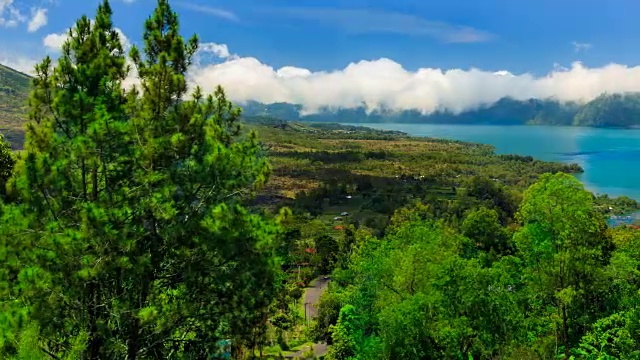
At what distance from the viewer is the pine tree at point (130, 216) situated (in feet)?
23.4

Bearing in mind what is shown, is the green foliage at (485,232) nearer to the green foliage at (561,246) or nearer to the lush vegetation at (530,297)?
the lush vegetation at (530,297)

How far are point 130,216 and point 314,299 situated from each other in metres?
43.4

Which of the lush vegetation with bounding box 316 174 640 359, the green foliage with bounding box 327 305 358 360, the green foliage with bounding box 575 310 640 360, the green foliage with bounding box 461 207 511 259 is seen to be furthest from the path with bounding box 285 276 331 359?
the green foliage with bounding box 575 310 640 360

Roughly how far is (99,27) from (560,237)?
1360 cm

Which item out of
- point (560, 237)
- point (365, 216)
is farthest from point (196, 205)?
point (365, 216)

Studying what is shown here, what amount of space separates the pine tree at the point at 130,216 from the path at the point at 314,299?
2550 centimetres

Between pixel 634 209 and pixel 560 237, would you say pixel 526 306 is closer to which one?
pixel 560 237

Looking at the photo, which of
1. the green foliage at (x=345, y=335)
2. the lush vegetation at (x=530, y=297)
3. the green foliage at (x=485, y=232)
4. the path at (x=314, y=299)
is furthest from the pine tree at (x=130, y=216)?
the green foliage at (x=485, y=232)

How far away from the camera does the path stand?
34253 mm

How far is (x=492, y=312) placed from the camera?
1467 centimetres

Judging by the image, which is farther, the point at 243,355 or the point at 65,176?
the point at 243,355

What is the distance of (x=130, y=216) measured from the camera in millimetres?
7512

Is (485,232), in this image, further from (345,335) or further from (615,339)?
(615,339)

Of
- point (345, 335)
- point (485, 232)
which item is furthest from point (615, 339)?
point (485, 232)
